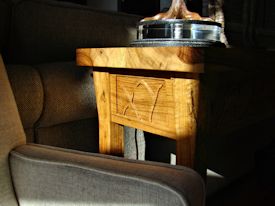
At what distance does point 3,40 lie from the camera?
0.80 m

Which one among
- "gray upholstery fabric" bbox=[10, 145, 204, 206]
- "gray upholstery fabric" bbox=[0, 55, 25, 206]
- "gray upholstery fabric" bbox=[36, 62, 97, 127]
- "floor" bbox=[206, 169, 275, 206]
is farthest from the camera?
"floor" bbox=[206, 169, 275, 206]

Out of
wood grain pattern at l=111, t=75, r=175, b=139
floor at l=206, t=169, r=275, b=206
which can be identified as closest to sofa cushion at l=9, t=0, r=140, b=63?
wood grain pattern at l=111, t=75, r=175, b=139

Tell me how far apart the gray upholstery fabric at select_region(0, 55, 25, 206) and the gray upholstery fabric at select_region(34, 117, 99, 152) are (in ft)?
0.66

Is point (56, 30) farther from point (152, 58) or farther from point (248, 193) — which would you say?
point (248, 193)

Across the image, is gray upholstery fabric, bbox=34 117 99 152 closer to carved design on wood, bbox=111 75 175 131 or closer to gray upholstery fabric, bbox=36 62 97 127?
gray upholstery fabric, bbox=36 62 97 127

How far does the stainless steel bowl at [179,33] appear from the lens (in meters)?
0.65

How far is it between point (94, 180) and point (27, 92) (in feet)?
1.13

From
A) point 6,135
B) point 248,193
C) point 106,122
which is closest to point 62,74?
point 106,122

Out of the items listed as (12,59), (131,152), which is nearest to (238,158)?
(131,152)

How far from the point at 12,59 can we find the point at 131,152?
44 centimetres

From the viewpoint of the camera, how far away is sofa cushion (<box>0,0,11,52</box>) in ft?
2.55

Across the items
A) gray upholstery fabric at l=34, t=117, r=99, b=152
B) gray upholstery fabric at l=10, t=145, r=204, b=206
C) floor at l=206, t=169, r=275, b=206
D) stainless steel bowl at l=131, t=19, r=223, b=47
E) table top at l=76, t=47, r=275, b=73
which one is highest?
stainless steel bowl at l=131, t=19, r=223, b=47

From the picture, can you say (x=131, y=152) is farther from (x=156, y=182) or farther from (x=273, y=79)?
(x=156, y=182)

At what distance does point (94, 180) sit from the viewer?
1.39 ft
